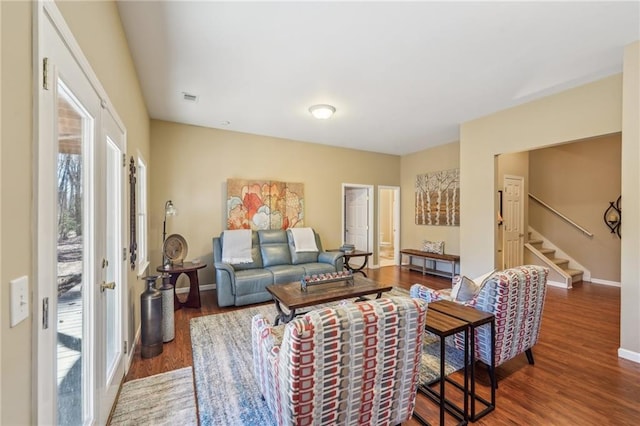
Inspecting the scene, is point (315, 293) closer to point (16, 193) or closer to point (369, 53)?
point (369, 53)

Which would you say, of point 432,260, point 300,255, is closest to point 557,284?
point 432,260

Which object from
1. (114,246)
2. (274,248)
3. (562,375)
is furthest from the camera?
(274,248)

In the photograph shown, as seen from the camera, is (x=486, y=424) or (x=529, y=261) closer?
(x=486, y=424)

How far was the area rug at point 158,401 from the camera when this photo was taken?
1.85 metres

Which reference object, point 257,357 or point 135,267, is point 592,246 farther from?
point 135,267

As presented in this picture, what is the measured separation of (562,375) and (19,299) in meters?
3.40

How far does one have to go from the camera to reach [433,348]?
2.79 m

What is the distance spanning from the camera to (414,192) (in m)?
6.69

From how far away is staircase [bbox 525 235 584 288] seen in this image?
16.8ft

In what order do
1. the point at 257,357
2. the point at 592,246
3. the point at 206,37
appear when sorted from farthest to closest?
the point at 592,246 → the point at 206,37 → the point at 257,357

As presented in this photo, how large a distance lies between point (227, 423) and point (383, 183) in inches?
230

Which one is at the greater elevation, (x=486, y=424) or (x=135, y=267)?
(x=135, y=267)

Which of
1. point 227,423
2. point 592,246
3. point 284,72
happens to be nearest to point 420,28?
point 284,72

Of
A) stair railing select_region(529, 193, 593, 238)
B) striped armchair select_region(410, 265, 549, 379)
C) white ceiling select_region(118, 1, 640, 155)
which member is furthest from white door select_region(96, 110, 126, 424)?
stair railing select_region(529, 193, 593, 238)
